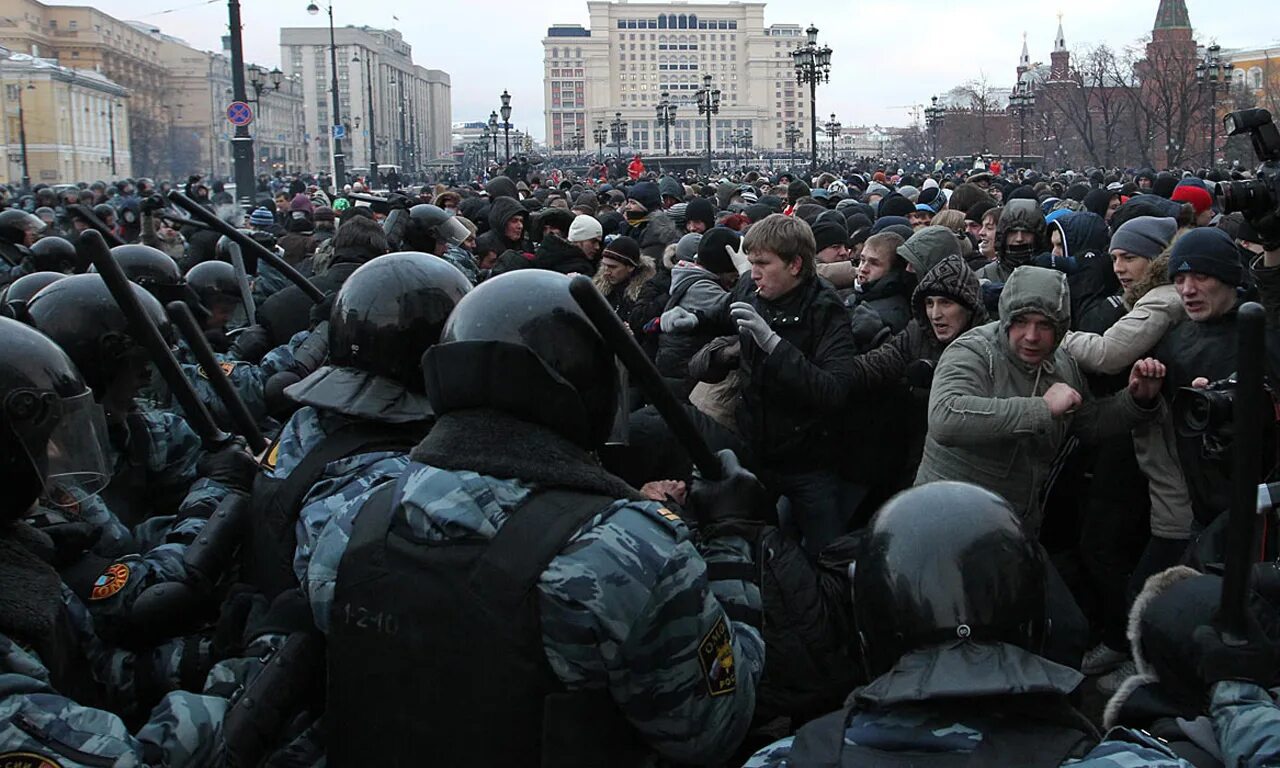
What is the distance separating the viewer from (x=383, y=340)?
112 inches

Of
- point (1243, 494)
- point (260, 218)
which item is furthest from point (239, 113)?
point (1243, 494)

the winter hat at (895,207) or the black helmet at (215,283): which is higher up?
the winter hat at (895,207)

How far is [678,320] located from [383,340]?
7.37ft

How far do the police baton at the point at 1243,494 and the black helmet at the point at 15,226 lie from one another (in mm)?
9046

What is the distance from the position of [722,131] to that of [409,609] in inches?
5674

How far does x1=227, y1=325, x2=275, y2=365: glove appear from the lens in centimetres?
573

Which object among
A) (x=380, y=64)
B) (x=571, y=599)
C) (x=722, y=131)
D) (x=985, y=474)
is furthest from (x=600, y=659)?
(x=722, y=131)

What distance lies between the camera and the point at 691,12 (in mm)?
154750

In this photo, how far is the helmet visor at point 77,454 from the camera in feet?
7.88

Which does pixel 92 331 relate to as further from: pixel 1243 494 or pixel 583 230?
pixel 583 230

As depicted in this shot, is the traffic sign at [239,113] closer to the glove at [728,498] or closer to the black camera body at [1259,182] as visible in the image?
the black camera body at [1259,182]

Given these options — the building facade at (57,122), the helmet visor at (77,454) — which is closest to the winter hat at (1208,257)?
the helmet visor at (77,454)

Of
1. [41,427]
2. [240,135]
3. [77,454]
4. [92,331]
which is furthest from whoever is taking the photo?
[240,135]

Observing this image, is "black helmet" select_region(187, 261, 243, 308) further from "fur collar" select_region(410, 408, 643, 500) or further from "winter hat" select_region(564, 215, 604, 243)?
"fur collar" select_region(410, 408, 643, 500)
